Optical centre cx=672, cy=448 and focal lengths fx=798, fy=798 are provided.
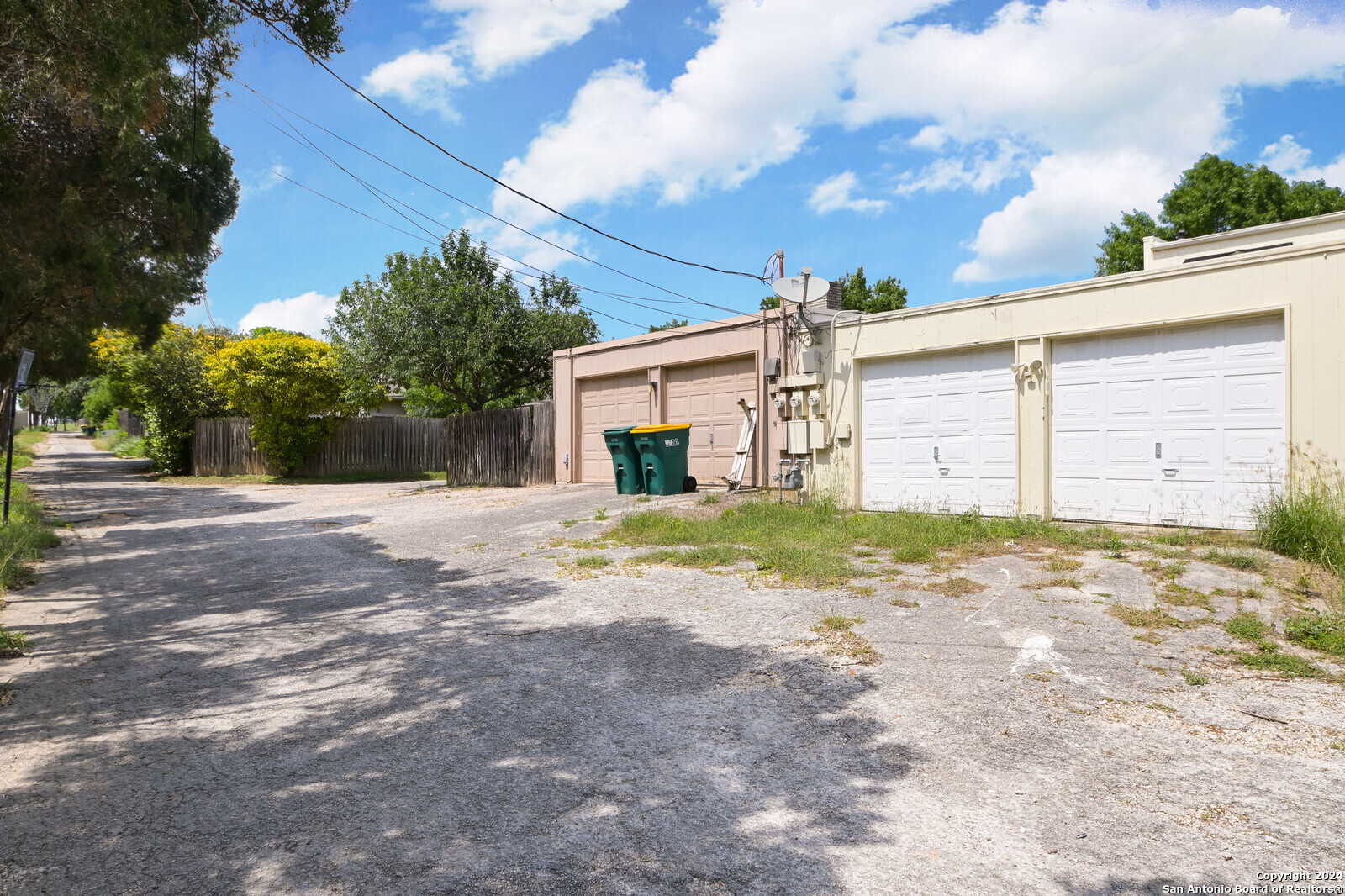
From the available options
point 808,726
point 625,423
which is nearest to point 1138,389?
point 808,726

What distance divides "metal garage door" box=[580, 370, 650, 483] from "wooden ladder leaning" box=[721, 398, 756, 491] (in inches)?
103

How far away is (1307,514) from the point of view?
24.0 feet

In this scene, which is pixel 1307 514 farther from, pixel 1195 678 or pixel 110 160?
pixel 110 160

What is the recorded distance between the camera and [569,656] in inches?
202

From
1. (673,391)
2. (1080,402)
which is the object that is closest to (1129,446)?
(1080,402)

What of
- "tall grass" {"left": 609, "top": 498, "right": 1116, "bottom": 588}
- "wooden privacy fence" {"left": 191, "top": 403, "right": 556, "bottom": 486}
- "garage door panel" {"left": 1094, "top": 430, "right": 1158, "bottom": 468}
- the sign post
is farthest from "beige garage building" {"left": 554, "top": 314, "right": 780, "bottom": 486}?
the sign post

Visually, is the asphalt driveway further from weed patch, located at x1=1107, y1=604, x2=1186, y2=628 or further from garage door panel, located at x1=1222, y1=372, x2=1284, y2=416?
garage door panel, located at x1=1222, y1=372, x2=1284, y2=416

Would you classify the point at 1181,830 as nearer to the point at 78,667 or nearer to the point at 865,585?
the point at 865,585

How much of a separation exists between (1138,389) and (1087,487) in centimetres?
127

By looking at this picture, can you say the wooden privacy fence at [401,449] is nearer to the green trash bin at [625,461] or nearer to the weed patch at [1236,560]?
the green trash bin at [625,461]

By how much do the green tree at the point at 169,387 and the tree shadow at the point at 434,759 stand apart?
897 inches

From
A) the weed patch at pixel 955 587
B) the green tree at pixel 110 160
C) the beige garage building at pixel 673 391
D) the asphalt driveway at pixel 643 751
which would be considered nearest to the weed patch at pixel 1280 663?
the asphalt driveway at pixel 643 751

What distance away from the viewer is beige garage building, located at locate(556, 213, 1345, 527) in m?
8.14

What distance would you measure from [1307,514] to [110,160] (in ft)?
40.0
